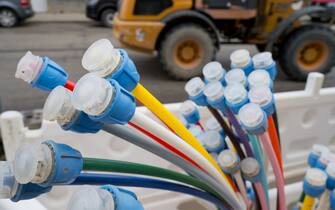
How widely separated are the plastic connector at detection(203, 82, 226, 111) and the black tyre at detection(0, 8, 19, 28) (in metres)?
5.03

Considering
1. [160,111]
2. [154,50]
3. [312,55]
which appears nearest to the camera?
[160,111]

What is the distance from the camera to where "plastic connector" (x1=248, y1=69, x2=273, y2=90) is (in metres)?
0.44

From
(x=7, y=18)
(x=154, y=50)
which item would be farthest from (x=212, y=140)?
(x=7, y=18)

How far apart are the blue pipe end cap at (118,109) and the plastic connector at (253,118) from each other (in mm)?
175

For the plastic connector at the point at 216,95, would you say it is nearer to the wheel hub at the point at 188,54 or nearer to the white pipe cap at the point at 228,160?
the white pipe cap at the point at 228,160

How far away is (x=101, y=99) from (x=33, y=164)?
70mm

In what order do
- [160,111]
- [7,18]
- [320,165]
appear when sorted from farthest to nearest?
[7,18]
[320,165]
[160,111]

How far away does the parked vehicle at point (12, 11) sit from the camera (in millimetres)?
4707

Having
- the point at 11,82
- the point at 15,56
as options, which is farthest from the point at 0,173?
the point at 15,56

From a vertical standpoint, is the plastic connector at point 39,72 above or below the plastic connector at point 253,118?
above

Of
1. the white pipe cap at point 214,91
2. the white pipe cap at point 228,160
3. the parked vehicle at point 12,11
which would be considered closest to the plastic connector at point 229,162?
the white pipe cap at point 228,160

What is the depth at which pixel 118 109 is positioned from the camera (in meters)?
0.25

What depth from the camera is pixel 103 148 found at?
24.2 inches

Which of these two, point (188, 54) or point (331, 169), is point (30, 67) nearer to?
point (331, 169)
